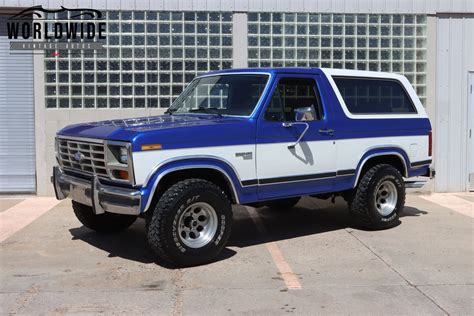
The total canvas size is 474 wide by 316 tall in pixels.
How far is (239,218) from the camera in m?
A: 8.20

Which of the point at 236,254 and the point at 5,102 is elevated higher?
the point at 5,102

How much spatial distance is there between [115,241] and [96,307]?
7.42 feet

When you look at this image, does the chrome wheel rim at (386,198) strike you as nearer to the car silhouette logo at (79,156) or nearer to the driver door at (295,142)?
the driver door at (295,142)

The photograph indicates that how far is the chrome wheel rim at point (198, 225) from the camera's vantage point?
18.5 ft

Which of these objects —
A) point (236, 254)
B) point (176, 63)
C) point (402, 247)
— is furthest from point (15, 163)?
point (402, 247)

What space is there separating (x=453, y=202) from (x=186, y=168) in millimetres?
6197

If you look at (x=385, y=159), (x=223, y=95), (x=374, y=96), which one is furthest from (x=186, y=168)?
(x=385, y=159)

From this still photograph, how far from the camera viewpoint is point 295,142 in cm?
630

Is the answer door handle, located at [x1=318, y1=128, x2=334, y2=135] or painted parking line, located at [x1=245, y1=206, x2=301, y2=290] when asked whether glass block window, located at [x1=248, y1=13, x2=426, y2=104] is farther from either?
painted parking line, located at [x1=245, y1=206, x2=301, y2=290]

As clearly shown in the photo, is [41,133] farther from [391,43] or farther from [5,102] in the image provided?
[391,43]

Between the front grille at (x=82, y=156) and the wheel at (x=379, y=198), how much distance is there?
3.46 meters

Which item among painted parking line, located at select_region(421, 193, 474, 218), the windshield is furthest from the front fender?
painted parking line, located at select_region(421, 193, 474, 218)

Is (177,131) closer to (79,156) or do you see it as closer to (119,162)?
(119,162)

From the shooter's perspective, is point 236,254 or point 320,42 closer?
point 236,254
